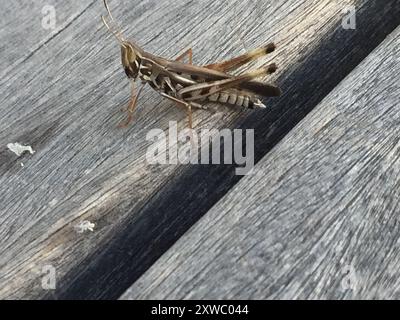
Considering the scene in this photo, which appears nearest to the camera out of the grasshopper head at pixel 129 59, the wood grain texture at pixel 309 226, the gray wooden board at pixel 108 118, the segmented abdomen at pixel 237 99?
the wood grain texture at pixel 309 226

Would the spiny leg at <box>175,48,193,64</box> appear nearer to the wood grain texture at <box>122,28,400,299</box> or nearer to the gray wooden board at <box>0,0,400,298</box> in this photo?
the gray wooden board at <box>0,0,400,298</box>

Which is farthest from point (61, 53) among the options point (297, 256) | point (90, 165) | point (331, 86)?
point (297, 256)

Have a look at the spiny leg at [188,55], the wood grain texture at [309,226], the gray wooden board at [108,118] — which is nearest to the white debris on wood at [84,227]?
the gray wooden board at [108,118]

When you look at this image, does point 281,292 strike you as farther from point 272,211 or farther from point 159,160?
point 159,160

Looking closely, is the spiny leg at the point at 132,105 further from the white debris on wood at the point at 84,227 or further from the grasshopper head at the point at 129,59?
the white debris on wood at the point at 84,227

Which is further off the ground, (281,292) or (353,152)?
Answer: (353,152)

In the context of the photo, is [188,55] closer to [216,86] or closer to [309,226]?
[216,86]
